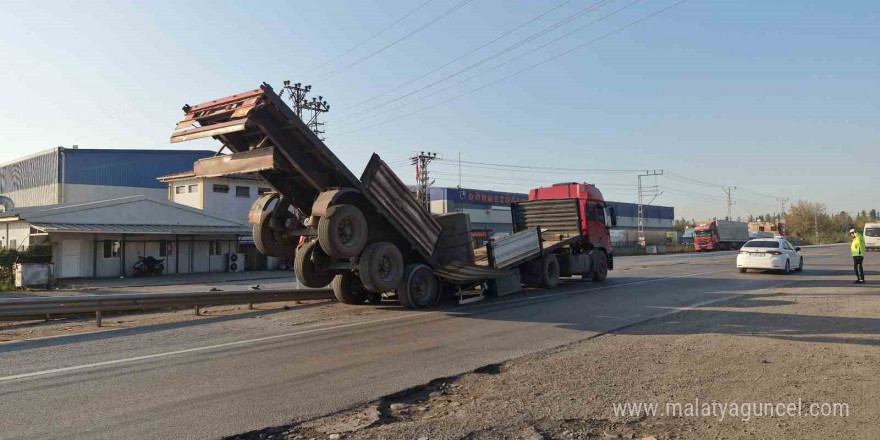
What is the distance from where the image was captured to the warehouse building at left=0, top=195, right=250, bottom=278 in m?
27.1

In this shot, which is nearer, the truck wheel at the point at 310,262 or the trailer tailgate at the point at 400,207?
the trailer tailgate at the point at 400,207

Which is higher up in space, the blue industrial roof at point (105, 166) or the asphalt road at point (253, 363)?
the blue industrial roof at point (105, 166)

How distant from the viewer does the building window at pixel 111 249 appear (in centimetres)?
2903

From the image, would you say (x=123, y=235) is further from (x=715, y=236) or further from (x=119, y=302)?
(x=715, y=236)

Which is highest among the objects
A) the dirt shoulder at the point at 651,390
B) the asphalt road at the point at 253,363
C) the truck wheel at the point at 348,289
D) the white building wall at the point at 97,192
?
the white building wall at the point at 97,192

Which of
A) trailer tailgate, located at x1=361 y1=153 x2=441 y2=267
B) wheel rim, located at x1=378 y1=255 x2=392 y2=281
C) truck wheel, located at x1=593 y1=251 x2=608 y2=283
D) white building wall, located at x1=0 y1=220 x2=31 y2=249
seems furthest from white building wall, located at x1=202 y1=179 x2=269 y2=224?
wheel rim, located at x1=378 y1=255 x2=392 y2=281

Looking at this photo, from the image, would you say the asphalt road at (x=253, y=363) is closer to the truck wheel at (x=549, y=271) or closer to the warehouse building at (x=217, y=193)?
the truck wheel at (x=549, y=271)

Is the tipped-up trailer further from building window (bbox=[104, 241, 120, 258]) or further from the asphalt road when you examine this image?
building window (bbox=[104, 241, 120, 258])

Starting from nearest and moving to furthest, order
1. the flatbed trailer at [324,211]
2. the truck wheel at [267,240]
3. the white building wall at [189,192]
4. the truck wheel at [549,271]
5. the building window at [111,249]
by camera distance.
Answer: the flatbed trailer at [324,211]
the truck wheel at [267,240]
the truck wheel at [549,271]
the building window at [111,249]
the white building wall at [189,192]

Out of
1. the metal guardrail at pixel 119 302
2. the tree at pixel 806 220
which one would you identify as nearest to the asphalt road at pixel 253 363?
the metal guardrail at pixel 119 302

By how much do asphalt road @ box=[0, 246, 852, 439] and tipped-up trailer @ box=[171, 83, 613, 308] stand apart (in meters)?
0.88

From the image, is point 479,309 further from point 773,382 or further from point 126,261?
point 126,261

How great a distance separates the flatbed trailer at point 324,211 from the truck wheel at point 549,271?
3252 mm

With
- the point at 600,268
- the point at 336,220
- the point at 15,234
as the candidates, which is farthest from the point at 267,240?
the point at 15,234
